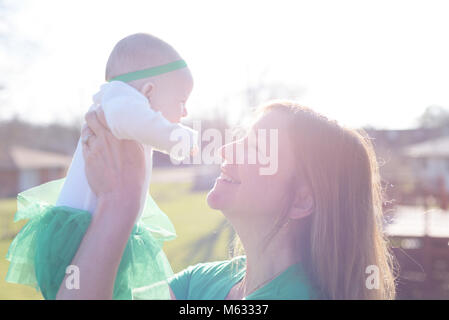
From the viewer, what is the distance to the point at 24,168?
34469 millimetres

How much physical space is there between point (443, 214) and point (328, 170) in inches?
353

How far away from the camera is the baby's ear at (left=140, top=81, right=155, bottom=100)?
164cm

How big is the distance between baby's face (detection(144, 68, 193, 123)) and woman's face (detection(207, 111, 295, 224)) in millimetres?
294

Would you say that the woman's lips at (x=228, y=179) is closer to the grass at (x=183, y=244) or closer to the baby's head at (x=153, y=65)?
the baby's head at (x=153, y=65)

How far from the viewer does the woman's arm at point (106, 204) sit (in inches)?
51.9

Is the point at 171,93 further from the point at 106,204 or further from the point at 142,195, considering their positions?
the point at 106,204

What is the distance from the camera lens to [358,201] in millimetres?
1641

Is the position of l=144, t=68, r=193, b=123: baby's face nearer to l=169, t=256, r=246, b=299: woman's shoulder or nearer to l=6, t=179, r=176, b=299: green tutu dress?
l=6, t=179, r=176, b=299: green tutu dress

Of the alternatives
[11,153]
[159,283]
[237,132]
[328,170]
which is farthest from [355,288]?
[11,153]

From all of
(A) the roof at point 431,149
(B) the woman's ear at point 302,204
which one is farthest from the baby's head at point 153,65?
(A) the roof at point 431,149
